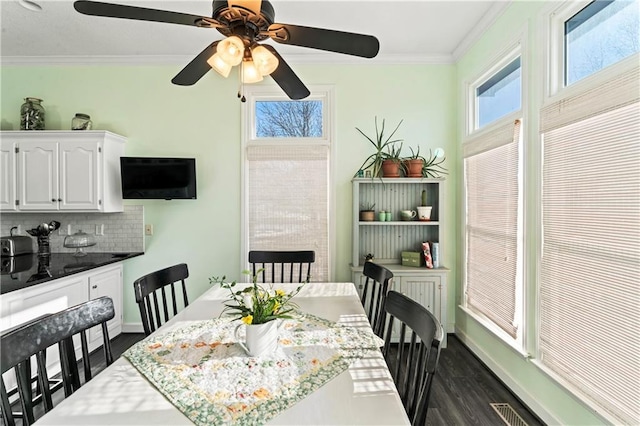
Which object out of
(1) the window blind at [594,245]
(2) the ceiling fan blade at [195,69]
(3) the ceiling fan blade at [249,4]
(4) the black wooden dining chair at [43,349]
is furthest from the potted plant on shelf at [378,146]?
(4) the black wooden dining chair at [43,349]

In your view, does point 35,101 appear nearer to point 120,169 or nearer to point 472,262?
point 120,169

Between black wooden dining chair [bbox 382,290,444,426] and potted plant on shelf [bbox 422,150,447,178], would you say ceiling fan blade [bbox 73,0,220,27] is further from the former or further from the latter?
potted plant on shelf [bbox 422,150,447,178]

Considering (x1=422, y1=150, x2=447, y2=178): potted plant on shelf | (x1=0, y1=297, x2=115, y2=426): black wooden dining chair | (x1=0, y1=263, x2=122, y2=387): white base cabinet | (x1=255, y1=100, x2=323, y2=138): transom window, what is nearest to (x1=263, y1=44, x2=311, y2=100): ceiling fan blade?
(x1=0, y1=297, x2=115, y2=426): black wooden dining chair

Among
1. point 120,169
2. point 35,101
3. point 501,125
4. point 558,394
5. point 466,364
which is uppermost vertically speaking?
Answer: point 35,101

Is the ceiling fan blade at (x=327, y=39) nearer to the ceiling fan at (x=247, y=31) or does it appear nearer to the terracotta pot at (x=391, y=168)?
the ceiling fan at (x=247, y=31)

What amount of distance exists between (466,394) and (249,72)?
103 inches

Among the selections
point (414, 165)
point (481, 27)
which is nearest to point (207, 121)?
point (414, 165)

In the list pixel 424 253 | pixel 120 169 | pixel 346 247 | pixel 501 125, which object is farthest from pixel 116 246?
pixel 501 125

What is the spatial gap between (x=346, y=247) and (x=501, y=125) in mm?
1822

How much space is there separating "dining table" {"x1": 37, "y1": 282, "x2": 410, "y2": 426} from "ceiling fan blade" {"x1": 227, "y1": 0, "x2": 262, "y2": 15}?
1398mm

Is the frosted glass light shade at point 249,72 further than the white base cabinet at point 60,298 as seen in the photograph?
No

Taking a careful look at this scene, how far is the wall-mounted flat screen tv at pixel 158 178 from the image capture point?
11.3 ft

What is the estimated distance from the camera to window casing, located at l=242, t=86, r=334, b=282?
3.60m

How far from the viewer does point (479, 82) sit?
A: 3232 millimetres
